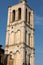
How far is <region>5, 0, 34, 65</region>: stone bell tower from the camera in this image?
43156mm

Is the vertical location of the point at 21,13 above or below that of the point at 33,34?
above

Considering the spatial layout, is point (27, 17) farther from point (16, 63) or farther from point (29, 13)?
point (16, 63)

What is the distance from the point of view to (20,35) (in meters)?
44.6

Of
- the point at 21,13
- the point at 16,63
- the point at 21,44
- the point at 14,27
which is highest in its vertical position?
the point at 21,13

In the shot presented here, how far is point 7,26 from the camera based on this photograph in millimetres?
47656

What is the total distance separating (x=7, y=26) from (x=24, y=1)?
20.6 ft

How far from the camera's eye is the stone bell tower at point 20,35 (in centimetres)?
4316

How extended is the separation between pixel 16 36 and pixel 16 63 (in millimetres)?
5556

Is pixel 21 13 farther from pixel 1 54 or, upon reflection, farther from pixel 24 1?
pixel 1 54

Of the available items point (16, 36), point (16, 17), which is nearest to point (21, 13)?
point (16, 17)

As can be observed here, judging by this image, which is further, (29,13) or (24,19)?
(29,13)

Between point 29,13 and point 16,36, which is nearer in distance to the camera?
point 16,36

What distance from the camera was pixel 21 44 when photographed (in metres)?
43.1

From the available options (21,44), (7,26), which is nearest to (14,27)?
(7,26)
